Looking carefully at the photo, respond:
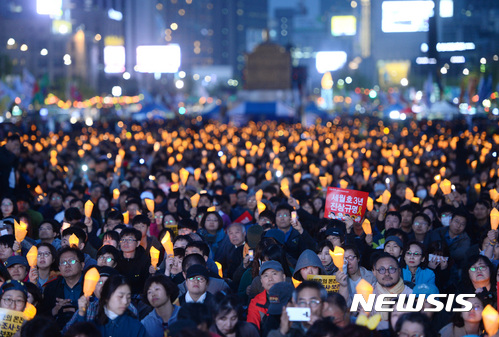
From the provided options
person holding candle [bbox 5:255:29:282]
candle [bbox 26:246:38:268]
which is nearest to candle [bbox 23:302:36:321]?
candle [bbox 26:246:38:268]

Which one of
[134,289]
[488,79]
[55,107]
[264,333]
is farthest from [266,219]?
[55,107]

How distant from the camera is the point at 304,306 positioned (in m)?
6.43

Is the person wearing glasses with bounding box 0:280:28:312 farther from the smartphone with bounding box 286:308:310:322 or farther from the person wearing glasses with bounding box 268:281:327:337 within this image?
the smartphone with bounding box 286:308:310:322

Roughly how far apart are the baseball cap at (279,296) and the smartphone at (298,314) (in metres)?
0.72

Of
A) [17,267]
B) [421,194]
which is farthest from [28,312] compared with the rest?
[421,194]

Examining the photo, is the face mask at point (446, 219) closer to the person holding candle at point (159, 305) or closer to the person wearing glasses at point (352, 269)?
the person wearing glasses at point (352, 269)

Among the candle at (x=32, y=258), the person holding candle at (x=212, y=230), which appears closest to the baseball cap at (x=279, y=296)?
the candle at (x=32, y=258)

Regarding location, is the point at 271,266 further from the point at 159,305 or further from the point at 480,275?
the point at 480,275

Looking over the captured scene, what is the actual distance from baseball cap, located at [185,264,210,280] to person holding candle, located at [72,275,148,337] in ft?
2.75

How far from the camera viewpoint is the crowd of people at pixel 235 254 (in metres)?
6.64

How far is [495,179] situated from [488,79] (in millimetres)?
22526

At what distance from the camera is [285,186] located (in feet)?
43.0

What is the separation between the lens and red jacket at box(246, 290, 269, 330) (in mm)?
7551

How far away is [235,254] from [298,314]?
4.09m
